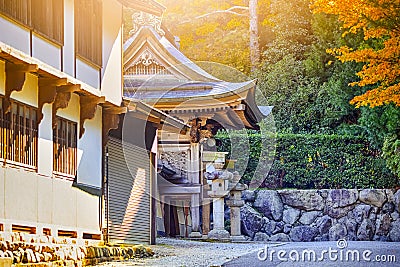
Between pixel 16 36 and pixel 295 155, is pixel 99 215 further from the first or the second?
pixel 295 155

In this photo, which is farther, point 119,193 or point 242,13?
point 242,13

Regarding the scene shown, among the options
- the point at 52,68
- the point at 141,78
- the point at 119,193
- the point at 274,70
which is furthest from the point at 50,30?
the point at 274,70

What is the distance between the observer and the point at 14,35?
544 inches

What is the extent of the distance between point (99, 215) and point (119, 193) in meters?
2.66

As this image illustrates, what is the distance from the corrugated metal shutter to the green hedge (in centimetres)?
1304

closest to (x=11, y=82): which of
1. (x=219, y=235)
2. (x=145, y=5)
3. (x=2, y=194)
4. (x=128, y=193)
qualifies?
(x=2, y=194)

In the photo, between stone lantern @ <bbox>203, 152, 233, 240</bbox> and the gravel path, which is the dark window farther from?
stone lantern @ <bbox>203, 152, 233, 240</bbox>

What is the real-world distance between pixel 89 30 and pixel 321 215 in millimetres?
18548

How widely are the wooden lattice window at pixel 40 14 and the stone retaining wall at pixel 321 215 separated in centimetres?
1887

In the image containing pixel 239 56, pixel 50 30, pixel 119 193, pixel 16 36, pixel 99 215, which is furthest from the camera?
pixel 239 56

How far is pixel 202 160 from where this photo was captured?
2908cm

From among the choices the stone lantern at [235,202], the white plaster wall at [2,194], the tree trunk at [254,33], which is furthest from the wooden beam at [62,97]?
the tree trunk at [254,33]

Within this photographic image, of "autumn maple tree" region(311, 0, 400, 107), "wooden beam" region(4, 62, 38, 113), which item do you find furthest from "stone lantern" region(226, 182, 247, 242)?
"wooden beam" region(4, 62, 38, 113)

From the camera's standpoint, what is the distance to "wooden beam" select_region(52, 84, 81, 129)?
1559cm
